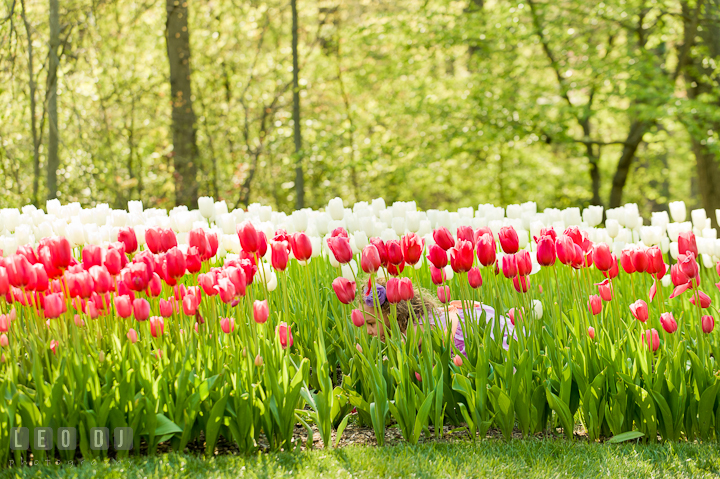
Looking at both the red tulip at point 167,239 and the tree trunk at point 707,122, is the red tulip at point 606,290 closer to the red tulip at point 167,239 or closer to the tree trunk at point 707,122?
the red tulip at point 167,239

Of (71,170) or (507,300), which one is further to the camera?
(71,170)

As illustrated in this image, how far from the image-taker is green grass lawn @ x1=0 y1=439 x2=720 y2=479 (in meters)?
2.63

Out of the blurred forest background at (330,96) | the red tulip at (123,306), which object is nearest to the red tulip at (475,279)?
the red tulip at (123,306)

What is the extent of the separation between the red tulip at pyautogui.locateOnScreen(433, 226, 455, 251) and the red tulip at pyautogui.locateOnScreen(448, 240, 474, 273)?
0.04 meters

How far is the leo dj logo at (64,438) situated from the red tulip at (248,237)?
89 cm

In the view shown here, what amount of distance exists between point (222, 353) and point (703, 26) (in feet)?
32.9

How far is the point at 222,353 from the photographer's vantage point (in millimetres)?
3027

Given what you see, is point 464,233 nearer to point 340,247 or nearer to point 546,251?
point 546,251

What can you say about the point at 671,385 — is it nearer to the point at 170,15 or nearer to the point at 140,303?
the point at 140,303

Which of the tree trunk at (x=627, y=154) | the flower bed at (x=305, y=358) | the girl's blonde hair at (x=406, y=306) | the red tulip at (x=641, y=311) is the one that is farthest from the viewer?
the tree trunk at (x=627, y=154)

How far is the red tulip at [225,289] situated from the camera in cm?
276

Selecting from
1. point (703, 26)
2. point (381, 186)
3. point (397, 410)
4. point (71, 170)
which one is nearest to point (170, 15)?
point (71, 170)

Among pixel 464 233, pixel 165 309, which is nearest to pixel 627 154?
pixel 464 233

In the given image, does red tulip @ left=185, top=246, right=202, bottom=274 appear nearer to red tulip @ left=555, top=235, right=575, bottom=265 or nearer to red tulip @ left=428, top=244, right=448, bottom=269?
red tulip @ left=428, top=244, right=448, bottom=269
